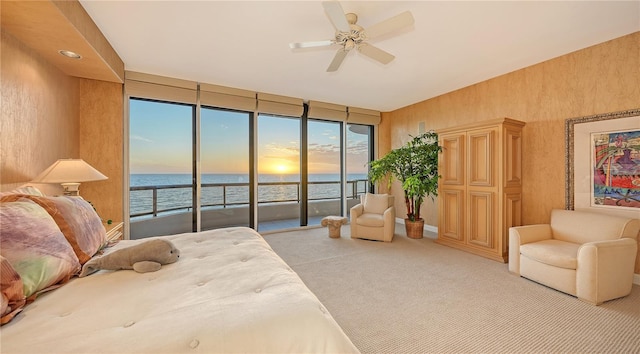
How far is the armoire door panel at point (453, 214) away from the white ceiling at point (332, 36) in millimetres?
1838

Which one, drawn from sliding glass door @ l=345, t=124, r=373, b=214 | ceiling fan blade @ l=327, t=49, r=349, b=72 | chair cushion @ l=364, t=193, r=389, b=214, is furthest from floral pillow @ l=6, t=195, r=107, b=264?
sliding glass door @ l=345, t=124, r=373, b=214

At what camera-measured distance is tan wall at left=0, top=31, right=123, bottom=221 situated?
6.57 feet

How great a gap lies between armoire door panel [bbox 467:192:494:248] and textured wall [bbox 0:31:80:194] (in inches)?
197

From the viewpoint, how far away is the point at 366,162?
19.6ft

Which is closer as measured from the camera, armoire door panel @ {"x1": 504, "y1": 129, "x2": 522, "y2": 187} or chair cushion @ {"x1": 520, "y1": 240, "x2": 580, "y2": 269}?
chair cushion @ {"x1": 520, "y1": 240, "x2": 580, "y2": 269}

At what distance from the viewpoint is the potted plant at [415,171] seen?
4.23 meters

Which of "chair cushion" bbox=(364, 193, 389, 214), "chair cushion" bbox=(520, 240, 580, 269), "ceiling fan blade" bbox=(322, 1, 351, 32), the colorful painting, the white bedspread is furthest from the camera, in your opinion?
"chair cushion" bbox=(364, 193, 389, 214)

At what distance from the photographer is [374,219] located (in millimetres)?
4121

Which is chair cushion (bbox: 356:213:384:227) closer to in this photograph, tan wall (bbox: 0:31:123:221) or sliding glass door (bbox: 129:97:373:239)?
sliding glass door (bbox: 129:97:373:239)

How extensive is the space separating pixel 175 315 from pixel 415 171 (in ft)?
14.0

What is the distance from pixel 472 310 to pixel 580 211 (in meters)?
2.11

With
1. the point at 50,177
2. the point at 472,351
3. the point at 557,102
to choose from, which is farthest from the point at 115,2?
the point at 557,102

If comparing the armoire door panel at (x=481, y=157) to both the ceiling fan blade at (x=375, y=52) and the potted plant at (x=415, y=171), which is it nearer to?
the potted plant at (x=415, y=171)

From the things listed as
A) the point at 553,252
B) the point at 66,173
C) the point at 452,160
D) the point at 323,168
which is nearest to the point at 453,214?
the point at 452,160
